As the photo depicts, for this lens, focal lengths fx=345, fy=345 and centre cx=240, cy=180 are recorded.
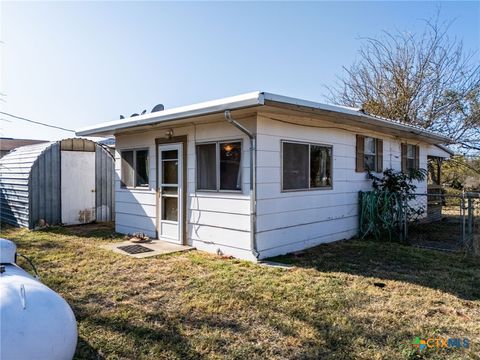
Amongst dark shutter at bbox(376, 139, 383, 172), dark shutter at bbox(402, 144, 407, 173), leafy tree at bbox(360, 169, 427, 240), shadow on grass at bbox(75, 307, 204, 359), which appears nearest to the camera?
shadow on grass at bbox(75, 307, 204, 359)

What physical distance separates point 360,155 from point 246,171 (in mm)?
3584

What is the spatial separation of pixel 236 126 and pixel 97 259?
3.14 m

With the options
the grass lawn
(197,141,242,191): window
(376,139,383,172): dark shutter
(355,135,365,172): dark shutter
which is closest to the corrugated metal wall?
the grass lawn

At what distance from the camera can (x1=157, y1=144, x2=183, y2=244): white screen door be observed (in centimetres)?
677

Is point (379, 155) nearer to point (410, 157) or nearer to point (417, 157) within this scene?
point (410, 157)

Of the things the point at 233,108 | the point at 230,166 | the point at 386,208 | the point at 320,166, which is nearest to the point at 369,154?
the point at 386,208

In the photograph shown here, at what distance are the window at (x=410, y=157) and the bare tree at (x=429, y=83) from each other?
5.15m

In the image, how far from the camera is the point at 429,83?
49.3ft

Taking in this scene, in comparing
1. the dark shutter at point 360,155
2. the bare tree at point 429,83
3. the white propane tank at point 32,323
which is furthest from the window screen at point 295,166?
the bare tree at point 429,83

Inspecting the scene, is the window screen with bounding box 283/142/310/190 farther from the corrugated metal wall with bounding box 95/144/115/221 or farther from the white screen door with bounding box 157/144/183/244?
the corrugated metal wall with bounding box 95/144/115/221

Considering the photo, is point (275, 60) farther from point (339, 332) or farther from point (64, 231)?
point (339, 332)

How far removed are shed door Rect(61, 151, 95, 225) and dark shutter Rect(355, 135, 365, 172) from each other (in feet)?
24.1

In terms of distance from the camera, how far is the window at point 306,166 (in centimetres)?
607

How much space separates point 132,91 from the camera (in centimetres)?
1364
